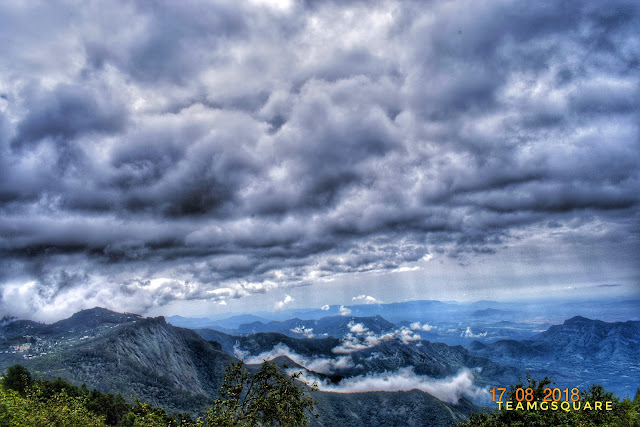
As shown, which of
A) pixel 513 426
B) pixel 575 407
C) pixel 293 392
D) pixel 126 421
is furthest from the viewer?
pixel 126 421

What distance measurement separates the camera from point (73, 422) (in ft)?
112

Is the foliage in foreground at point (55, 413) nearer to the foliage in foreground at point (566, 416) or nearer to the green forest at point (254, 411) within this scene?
the green forest at point (254, 411)

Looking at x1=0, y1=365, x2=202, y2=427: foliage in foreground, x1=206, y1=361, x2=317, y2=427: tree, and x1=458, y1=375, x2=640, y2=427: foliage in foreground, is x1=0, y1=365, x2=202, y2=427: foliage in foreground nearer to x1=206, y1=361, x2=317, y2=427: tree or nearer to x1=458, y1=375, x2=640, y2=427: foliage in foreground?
x1=206, y1=361, x2=317, y2=427: tree

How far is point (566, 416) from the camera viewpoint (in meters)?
38.3

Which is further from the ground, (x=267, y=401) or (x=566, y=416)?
(x=267, y=401)

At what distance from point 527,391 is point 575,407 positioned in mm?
6201

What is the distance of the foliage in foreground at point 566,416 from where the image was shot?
1452 inches

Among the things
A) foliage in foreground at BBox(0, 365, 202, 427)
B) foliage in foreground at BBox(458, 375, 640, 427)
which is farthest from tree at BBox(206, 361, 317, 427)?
foliage in foreground at BBox(458, 375, 640, 427)

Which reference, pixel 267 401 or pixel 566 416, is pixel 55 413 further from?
pixel 566 416

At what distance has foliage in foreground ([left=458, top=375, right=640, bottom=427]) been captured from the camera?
121 ft

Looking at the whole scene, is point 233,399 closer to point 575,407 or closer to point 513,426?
point 513,426

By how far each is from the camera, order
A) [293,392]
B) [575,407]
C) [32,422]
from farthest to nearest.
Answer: [575,407] → [32,422] → [293,392]

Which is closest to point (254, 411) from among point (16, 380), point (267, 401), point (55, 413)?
point (267, 401)

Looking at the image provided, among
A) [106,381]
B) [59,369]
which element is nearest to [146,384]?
[106,381]
